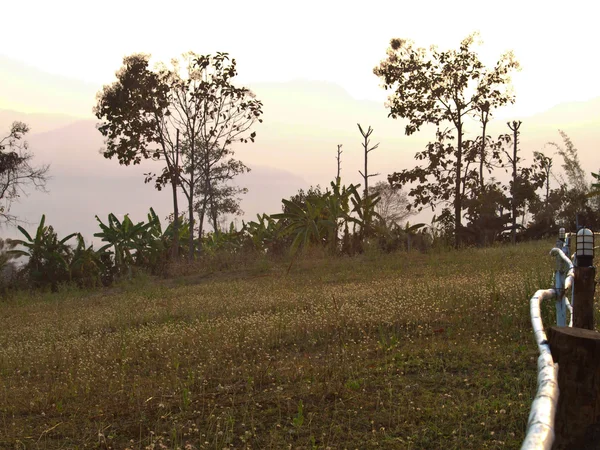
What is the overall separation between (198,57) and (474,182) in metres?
13.7

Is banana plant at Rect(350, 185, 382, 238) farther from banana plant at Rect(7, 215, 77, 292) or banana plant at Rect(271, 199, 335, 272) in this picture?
banana plant at Rect(7, 215, 77, 292)

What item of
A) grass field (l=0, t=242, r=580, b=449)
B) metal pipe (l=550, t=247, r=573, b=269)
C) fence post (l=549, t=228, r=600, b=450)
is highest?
metal pipe (l=550, t=247, r=573, b=269)

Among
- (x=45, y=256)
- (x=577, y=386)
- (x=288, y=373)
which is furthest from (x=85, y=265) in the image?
(x=577, y=386)

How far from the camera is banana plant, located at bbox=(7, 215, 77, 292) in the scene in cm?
2511

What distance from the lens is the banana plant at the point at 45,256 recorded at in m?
25.1

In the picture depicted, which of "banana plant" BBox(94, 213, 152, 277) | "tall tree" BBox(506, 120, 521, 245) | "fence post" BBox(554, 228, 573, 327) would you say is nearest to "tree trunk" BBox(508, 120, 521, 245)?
"tall tree" BBox(506, 120, 521, 245)

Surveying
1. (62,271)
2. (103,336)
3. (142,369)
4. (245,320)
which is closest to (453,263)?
(245,320)

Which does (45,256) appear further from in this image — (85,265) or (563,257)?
(563,257)

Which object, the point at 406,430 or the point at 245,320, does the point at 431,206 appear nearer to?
the point at 245,320

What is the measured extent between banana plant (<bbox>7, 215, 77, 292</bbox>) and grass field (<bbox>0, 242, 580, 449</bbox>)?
12922mm

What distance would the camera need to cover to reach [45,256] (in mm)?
25375

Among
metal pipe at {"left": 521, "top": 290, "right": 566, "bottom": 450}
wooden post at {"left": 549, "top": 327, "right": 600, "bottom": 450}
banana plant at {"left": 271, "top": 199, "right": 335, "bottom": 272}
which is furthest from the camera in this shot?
banana plant at {"left": 271, "top": 199, "right": 335, "bottom": 272}

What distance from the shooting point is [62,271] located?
25281mm

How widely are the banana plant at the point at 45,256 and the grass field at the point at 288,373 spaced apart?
12.9 m
